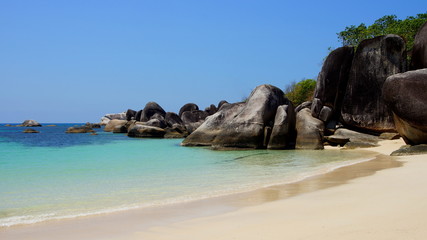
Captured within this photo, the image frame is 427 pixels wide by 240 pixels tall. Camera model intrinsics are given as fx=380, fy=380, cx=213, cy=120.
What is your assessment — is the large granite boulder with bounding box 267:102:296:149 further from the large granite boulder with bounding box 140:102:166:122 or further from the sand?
the large granite boulder with bounding box 140:102:166:122

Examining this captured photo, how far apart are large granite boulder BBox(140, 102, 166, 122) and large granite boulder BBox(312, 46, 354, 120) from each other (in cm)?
2372

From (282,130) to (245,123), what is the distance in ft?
5.74

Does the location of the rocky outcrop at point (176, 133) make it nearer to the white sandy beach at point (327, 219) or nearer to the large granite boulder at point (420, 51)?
the large granite boulder at point (420, 51)

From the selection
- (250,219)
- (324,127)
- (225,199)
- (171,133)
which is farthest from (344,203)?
(171,133)

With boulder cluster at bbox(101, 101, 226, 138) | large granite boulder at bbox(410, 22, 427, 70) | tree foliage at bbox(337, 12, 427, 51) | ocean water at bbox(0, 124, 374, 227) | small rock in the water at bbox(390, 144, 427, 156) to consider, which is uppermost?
tree foliage at bbox(337, 12, 427, 51)

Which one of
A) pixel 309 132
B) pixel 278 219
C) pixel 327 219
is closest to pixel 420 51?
pixel 309 132

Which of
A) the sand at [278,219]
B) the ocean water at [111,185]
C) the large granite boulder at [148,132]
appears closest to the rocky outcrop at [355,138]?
the ocean water at [111,185]

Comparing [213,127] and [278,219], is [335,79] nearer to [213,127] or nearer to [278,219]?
[213,127]

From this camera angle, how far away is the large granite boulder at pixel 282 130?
1697 cm

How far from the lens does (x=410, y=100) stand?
12219 mm

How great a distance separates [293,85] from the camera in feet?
126

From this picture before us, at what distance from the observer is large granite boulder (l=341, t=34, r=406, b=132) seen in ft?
55.9

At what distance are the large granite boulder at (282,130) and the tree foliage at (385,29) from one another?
1725cm

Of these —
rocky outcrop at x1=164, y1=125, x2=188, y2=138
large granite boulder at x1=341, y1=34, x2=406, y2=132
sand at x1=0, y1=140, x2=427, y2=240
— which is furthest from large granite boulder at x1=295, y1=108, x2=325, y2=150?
rocky outcrop at x1=164, y1=125, x2=188, y2=138
